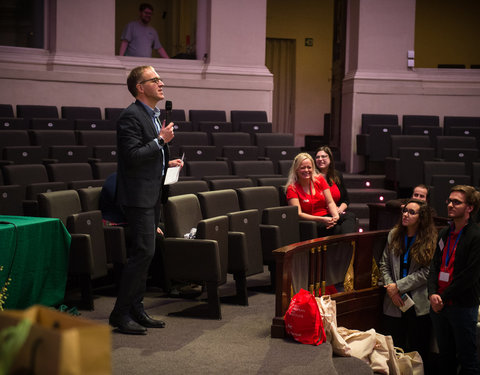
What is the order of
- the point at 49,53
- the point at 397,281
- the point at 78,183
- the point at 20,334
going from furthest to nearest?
the point at 49,53
the point at 78,183
the point at 397,281
the point at 20,334

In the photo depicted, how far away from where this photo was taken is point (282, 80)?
36.5ft

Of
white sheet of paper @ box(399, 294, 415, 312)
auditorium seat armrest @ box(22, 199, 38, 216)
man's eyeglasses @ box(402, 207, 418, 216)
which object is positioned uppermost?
man's eyeglasses @ box(402, 207, 418, 216)

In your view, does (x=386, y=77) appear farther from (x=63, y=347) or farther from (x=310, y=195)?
(x=63, y=347)

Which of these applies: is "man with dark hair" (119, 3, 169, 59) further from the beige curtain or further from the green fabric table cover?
the green fabric table cover

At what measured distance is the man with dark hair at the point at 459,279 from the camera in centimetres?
348

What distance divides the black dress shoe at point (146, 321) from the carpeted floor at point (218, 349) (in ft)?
0.11

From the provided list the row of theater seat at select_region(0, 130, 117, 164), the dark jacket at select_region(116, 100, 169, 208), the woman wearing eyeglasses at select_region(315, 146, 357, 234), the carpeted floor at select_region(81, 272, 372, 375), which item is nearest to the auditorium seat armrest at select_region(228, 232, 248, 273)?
the carpeted floor at select_region(81, 272, 372, 375)

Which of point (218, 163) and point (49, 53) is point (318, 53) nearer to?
point (49, 53)

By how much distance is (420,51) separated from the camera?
10.9m

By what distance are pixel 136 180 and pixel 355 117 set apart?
5489 millimetres

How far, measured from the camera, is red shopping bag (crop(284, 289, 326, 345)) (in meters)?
3.16

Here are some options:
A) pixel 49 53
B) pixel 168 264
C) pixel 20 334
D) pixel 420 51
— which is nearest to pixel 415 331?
pixel 168 264

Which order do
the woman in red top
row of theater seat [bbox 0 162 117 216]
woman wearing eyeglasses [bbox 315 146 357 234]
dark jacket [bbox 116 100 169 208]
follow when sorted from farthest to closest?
1. woman wearing eyeglasses [bbox 315 146 357 234]
2. the woman in red top
3. row of theater seat [bbox 0 162 117 216]
4. dark jacket [bbox 116 100 169 208]

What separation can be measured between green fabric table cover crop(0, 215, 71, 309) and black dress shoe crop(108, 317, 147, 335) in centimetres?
51
